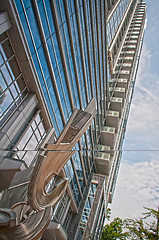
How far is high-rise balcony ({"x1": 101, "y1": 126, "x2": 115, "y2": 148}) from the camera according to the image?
3681cm

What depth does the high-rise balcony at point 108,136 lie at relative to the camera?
36.8 meters

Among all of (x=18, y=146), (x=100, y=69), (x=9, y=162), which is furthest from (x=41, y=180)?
(x=100, y=69)

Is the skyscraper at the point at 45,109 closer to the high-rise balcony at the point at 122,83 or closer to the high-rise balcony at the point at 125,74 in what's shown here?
→ the high-rise balcony at the point at 122,83

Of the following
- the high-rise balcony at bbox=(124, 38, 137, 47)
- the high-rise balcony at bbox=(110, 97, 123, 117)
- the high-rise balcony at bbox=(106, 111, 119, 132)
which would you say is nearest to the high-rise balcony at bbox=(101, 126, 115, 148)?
the high-rise balcony at bbox=(106, 111, 119, 132)

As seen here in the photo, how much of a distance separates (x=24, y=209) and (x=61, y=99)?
37.5 ft

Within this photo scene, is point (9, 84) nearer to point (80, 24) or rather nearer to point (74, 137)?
point (74, 137)

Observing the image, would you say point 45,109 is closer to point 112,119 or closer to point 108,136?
point 108,136

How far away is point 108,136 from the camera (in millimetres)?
37469

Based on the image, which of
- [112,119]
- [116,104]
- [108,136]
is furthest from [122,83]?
[108,136]

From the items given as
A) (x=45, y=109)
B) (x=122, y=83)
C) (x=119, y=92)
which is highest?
(x=122, y=83)

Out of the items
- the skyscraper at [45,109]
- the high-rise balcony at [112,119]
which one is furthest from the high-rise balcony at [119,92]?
the skyscraper at [45,109]

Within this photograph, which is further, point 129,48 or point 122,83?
point 129,48

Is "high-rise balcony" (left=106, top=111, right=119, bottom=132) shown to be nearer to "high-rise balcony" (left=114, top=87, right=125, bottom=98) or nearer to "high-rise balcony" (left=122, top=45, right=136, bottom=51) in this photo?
"high-rise balcony" (left=114, top=87, right=125, bottom=98)

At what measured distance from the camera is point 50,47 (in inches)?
562
